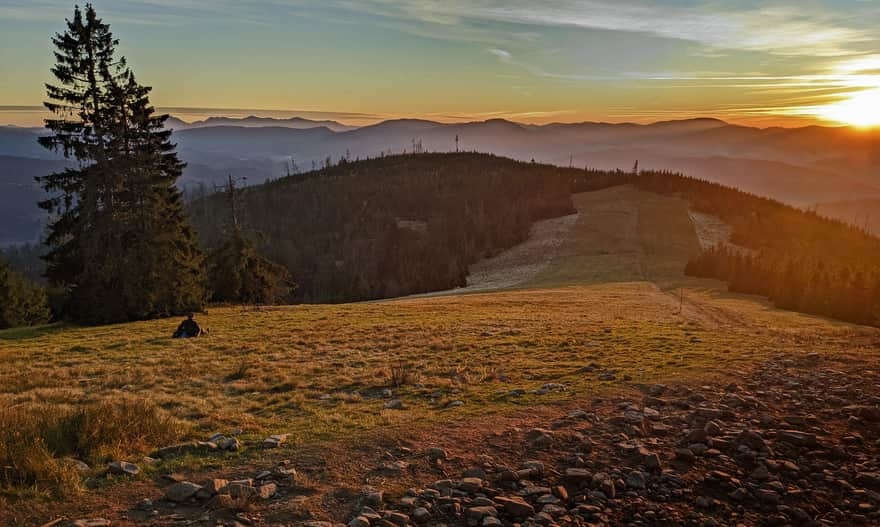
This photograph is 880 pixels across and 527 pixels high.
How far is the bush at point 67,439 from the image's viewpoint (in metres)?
6.90

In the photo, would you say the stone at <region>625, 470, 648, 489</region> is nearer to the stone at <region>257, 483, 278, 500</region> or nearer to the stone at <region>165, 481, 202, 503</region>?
the stone at <region>257, 483, 278, 500</region>

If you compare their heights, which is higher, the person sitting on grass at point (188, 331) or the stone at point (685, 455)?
the stone at point (685, 455)

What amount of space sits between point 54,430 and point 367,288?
3347 inches

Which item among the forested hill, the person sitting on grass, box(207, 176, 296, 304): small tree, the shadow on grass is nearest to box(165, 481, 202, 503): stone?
the person sitting on grass

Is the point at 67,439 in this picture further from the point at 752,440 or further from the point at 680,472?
the point at 752,440

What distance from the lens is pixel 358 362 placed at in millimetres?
18344

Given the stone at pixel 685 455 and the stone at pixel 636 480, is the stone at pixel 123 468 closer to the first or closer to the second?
the stone at pixel 636 480

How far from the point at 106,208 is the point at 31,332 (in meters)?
8.71

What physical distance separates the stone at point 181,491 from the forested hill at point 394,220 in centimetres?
7434

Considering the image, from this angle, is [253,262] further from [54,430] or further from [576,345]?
[54,430]

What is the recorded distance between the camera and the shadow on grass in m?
27.3

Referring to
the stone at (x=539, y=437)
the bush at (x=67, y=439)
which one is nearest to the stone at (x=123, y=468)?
the bush at (x=67, y=439)

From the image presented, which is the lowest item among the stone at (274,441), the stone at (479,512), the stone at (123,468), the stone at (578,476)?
the stone at (274,441)

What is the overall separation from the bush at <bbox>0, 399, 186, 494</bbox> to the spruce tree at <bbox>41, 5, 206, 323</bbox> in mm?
25236
